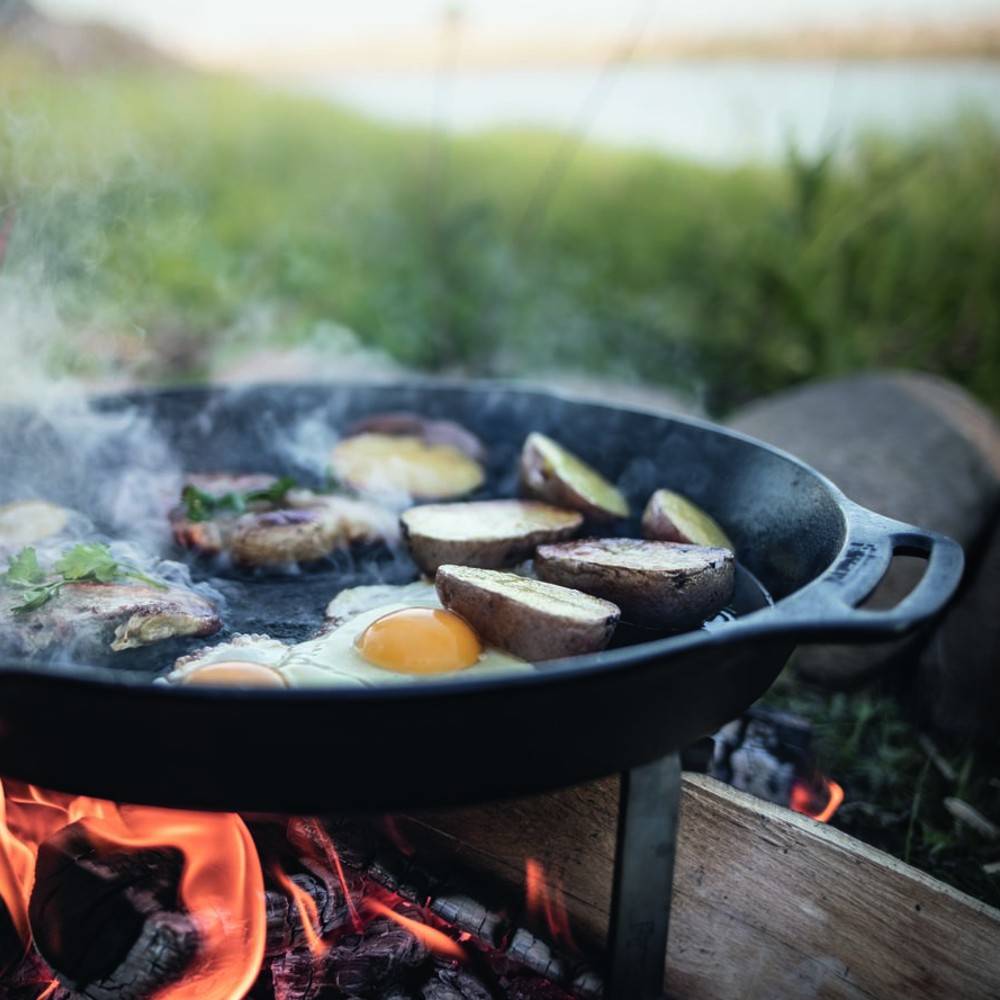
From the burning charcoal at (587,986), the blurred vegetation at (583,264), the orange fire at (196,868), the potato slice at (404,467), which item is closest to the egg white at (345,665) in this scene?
the orange fire at (196,868)

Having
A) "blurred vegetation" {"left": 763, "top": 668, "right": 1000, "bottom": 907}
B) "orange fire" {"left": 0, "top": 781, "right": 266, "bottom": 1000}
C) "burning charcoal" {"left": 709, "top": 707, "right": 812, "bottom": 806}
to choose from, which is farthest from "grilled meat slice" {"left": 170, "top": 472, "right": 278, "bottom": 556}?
"blurred vegetation" {"left": 763, "top": 668, "right": 1000, "bottom": 907}

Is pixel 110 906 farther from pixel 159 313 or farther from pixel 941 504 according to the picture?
pixel 159 313

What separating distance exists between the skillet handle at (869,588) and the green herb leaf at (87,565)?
1635mm

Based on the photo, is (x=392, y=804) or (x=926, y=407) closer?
(x=392, y=804)

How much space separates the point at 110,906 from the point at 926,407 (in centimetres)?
471

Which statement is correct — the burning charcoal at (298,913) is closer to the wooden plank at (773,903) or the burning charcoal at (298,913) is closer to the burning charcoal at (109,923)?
Answer: the burning charcoal at (109,923)

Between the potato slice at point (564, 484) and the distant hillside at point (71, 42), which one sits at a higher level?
the distant hillside at point (71, 42)

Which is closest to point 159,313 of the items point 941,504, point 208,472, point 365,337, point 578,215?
point 365,337

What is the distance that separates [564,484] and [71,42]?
25.8 ft

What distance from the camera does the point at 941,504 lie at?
14.2ft

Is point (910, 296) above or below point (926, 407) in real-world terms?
above

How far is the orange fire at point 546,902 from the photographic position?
7.39 ft

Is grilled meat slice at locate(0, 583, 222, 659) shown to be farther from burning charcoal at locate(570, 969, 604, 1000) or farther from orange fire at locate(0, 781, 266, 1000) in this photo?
burning charcoal at locate(570, 969, 604, 1000)

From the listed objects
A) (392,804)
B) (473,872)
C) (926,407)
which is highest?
(926,407)
